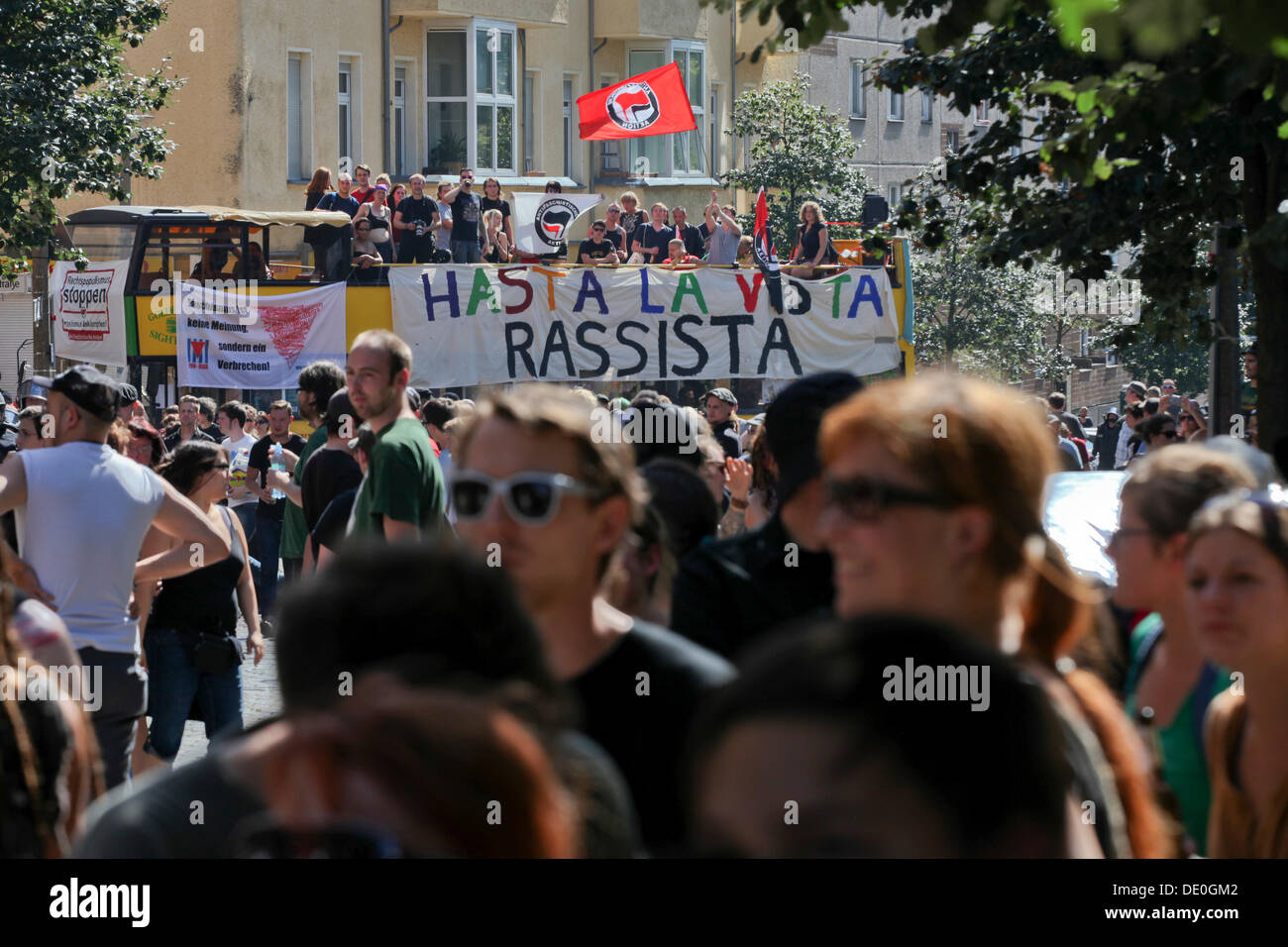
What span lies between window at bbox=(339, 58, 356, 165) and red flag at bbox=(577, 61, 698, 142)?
4.53 metres

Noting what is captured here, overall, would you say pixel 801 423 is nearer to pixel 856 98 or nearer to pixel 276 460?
pixel 276 460

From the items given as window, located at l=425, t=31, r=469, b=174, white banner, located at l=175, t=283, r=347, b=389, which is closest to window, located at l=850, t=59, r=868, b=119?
window, located at l=425, t=31, r=469, b=174

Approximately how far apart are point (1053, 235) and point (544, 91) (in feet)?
80.5

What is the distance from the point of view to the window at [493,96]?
31.9 metres

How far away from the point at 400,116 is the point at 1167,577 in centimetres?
2914

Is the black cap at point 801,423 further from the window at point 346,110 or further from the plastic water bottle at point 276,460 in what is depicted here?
the window at point 346,110

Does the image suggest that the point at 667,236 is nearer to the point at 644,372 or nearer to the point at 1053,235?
the point at 644,372

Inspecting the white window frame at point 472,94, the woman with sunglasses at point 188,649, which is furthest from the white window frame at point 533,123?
the woman with sunglasses at point 188,649

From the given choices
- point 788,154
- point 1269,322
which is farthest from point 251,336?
point 788,154

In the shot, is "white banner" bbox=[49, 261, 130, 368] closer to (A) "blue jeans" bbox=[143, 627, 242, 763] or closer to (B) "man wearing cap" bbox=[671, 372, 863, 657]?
(A) "blue jeans" bbox=[143, 627, 242, 763]

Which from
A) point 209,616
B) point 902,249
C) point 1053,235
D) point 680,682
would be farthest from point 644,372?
point 680,682

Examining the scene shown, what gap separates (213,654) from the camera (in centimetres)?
671

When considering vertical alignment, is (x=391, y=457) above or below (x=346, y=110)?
below

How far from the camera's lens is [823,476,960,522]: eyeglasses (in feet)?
8.35
